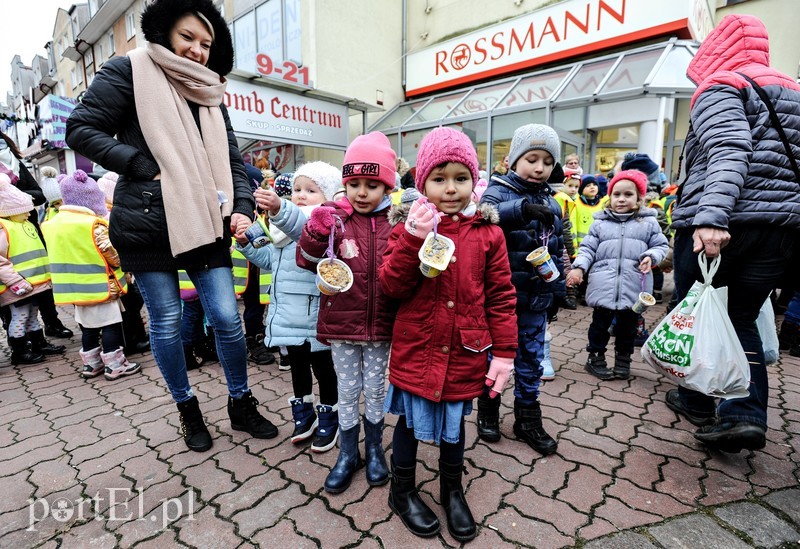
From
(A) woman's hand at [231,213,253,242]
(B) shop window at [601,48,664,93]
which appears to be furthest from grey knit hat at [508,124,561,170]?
(B) shop window at [601,48,664,93]

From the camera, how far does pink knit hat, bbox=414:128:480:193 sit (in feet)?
5.10

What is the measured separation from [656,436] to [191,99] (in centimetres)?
316

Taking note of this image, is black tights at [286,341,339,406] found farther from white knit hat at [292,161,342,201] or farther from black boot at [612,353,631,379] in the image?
black boot at [612,353,631,379]

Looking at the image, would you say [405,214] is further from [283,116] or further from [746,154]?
[283,116]

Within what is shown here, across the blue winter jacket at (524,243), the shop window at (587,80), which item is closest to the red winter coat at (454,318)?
the blue winter jacket at (524,243)

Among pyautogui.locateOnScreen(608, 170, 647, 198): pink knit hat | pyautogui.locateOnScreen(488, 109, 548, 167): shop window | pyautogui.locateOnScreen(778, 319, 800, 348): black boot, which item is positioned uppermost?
pyautogui.locateOnScreen(488, 109, 548, 167): shop window

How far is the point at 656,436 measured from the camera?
2.41 meters

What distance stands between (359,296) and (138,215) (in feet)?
3.79

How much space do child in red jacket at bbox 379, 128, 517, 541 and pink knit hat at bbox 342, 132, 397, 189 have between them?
9.3 inches

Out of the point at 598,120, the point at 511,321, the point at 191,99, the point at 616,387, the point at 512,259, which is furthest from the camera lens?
the point at 598,120

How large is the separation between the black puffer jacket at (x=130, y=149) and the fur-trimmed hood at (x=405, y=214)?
1.06 m

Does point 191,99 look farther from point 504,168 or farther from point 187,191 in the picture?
point 504,168

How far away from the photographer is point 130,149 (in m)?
1.94

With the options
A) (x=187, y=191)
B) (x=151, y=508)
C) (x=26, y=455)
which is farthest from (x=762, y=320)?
(x=26, y=455)
